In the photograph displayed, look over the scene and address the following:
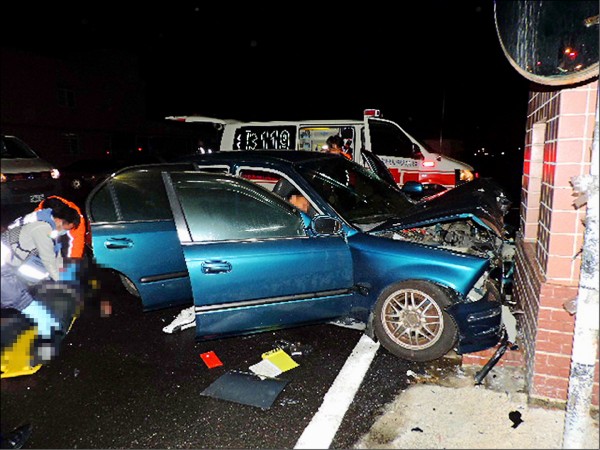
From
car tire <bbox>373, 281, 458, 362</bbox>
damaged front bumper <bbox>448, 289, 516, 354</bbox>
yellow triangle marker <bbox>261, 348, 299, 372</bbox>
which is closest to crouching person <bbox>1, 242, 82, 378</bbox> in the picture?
yellow triangle marker <bbox>261, 348, 299, 372</bbox>

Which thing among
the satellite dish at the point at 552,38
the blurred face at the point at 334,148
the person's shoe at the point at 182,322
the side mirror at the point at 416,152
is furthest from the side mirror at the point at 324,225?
the side mirror at the point at 416,152

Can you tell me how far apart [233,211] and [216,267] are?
0.57m

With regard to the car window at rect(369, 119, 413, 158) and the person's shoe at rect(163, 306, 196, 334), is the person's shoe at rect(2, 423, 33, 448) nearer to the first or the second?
the person's shoe at rect(163, 306, 196, 334)

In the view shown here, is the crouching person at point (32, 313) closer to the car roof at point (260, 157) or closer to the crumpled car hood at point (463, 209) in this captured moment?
the car roof at point (260, 157)

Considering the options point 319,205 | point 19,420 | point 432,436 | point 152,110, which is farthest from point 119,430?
point 152,110

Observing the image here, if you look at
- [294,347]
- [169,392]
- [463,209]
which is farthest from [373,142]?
[169,392]

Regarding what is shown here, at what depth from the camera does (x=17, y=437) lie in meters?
3.09

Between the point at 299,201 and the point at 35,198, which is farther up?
the point at 299,201

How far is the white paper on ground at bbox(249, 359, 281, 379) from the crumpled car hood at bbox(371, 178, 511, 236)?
147 centimetres

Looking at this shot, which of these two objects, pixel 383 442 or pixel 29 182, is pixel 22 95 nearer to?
pixel 29 182

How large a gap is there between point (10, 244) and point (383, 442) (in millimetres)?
3116

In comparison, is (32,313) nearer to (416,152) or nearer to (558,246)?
(558,246)

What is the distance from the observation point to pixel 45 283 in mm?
3646

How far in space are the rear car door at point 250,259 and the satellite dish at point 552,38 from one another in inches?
83.2
